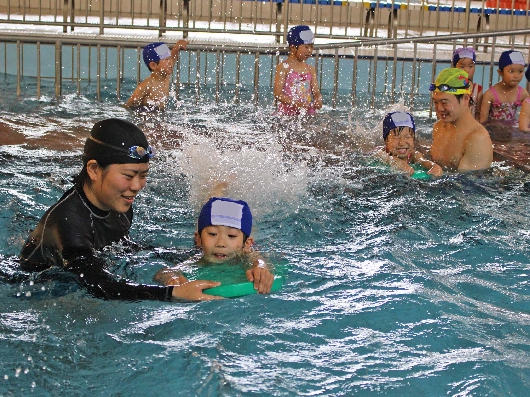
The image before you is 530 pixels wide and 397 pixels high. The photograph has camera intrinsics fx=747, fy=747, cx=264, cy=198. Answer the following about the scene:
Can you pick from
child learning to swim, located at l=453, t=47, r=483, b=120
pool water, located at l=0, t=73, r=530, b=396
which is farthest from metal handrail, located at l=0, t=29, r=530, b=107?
pool water, located at l=0, t=73, r=530, b=396

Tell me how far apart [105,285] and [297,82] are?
661 centimetres

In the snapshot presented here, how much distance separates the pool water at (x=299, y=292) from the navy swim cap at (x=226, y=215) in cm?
41

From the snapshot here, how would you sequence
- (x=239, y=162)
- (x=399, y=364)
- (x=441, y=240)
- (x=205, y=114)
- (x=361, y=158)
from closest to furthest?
(x=399, y=364), (x=441, y=240), (x=239, y=162), (x=361, y=158), (x=205, y=114)

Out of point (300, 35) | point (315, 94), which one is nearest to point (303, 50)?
point (300, 35)

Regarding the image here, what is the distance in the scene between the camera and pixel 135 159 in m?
3.89

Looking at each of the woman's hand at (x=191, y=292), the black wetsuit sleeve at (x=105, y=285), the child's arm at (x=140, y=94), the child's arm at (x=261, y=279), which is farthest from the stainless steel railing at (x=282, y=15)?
the woman's hand at (x=191, y=292)

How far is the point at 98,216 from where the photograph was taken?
13.3 feet

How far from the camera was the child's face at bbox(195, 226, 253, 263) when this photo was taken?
4496mm

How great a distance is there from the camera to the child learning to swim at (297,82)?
9758mm

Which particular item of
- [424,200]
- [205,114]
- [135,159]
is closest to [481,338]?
[135,159]

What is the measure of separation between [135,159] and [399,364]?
1.70 metres

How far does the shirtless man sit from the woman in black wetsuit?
4001 millimetres

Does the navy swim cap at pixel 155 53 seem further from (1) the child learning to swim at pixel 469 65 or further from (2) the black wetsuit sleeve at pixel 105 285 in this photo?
(2) the black wetsuit sleeve at pixel 105 285

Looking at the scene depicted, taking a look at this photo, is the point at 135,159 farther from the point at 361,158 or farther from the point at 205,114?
the point at 205,114
